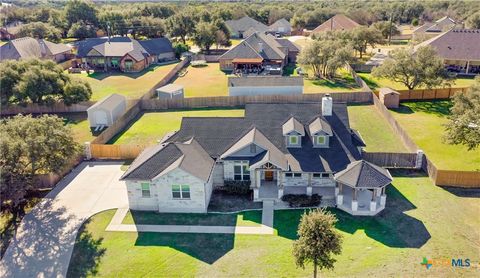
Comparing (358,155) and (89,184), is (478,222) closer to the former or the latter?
(358,155)

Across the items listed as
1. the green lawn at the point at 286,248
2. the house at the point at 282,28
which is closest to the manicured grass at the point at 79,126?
the green lawn at the point at 286,248

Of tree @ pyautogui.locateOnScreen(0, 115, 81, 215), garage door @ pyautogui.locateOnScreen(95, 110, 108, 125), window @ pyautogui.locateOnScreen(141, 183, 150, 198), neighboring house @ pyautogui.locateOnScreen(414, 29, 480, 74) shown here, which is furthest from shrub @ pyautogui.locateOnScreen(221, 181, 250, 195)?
neighboring house @ pyautogui.locateOnScreen(414, 29, 480, 74)

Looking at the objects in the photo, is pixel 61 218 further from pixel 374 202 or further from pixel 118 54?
pixel 118 54

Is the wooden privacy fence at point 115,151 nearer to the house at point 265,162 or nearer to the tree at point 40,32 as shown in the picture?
the house at point 265,162

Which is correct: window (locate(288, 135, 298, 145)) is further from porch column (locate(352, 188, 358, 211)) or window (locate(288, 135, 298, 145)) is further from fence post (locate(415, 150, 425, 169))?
fence post (locate(415, 150, 425, 169))

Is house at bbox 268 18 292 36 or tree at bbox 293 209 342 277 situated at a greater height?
house at bbox 268 18 292 36

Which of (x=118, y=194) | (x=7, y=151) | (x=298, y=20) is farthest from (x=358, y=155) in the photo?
(x=298, y=20)
